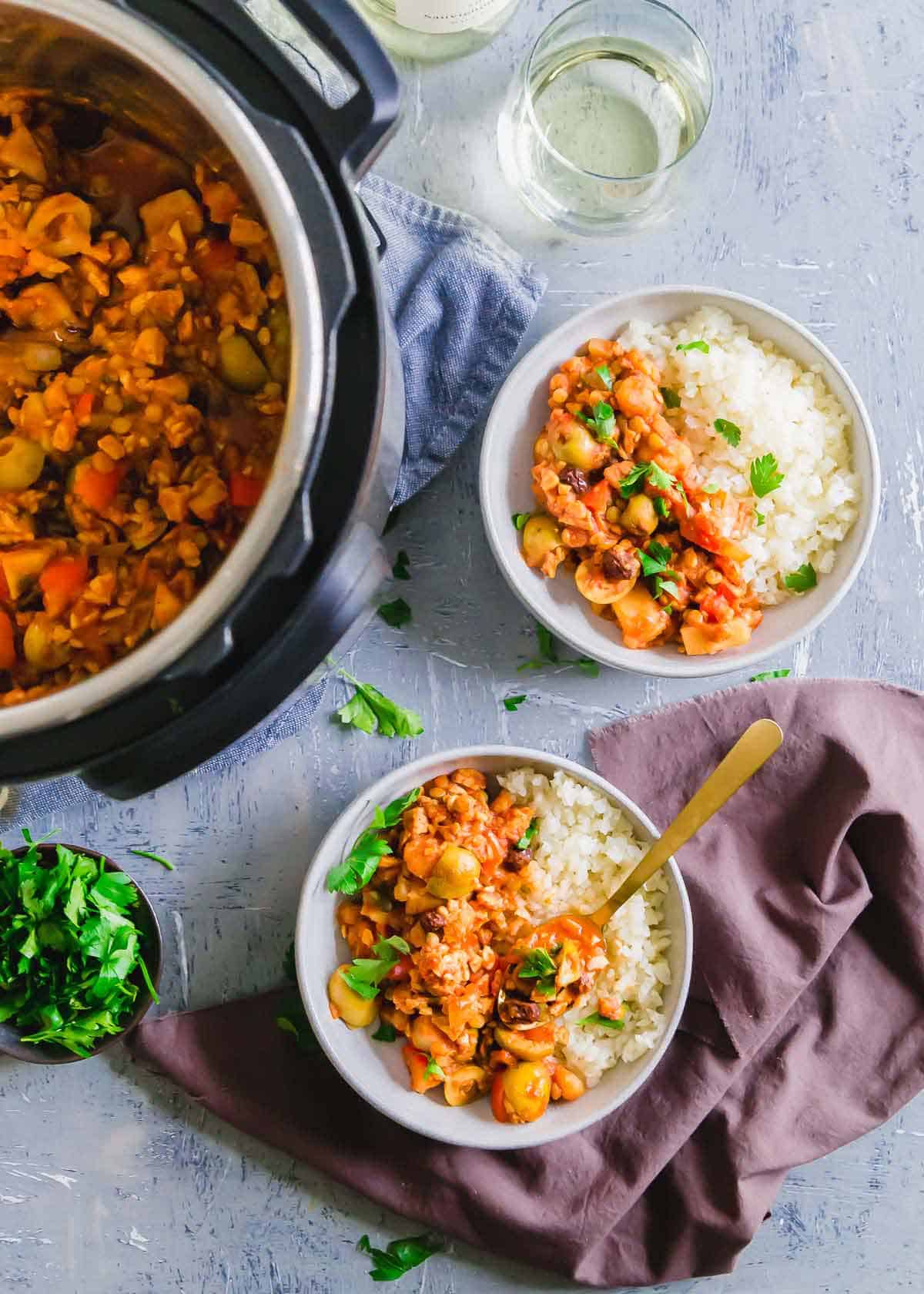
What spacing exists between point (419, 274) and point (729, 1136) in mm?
1332

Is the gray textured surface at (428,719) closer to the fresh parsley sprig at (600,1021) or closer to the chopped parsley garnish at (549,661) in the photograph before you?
the chopped parsley garnish at (549,661)

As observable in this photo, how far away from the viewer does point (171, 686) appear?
1.20 metres

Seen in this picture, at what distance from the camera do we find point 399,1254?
183 centimetres

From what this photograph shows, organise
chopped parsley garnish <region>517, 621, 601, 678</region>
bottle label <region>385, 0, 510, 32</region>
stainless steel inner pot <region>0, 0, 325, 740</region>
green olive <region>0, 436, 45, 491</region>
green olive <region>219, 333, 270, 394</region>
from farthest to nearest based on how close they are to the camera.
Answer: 1. chopped parsley garnish <region>517, 621, 601, 678</region>
2. bottle label <region>385, 0, 510, 32</region>
3. green olive <region>0, 436, 45, 491</region>
4. green olive <region>219, 333, 270, 394</region>
5. stainless steel inner pot <region>0, 0, 325, 740</region>

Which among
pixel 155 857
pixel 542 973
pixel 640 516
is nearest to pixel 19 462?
pixel 155 857

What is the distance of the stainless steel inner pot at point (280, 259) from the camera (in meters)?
1.13

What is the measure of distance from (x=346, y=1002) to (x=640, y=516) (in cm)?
79

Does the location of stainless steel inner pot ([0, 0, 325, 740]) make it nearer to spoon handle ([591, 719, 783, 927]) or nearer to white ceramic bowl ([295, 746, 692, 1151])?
white ceramic bowl ([295, 746, 692, 1151])

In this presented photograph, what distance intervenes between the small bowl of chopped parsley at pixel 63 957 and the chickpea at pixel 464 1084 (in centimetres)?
43

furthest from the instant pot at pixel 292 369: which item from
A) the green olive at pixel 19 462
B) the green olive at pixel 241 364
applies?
the green olive at pixel 19 462

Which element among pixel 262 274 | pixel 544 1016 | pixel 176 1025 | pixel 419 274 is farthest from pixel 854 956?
pixel 262 274

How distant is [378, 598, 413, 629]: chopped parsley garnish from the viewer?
1852 millimetres

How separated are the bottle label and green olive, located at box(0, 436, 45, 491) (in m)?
0.79

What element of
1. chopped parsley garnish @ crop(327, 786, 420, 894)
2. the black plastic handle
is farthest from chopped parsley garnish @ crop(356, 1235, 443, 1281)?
the black plastic handle
